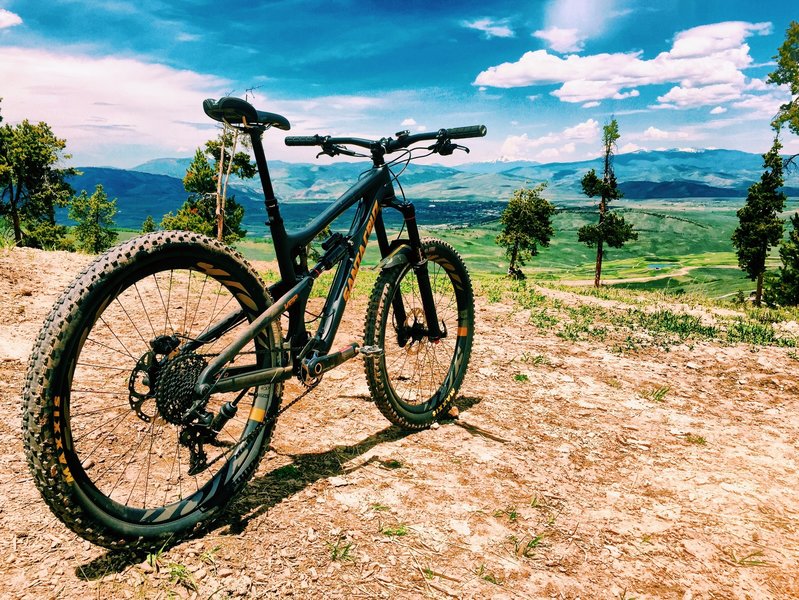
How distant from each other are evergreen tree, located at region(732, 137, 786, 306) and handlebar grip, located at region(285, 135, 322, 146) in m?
56.0

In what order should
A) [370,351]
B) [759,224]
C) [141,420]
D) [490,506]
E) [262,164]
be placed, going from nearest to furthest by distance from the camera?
1. [141,420]
2. [262,164]
3. [490,506]
4. [370,351]
5. [759,224]

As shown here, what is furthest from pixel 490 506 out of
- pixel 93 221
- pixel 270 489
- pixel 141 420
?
pixel 93 221

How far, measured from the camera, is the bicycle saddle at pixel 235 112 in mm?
3347

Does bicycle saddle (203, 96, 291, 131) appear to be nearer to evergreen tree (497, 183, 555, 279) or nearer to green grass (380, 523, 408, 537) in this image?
green grass (380, 523, 408, 537)

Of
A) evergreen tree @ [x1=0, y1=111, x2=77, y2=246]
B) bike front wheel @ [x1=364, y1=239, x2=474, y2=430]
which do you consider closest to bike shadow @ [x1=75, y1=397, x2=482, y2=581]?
bike front wheel @ [x1=364, y1=239, x2=474, y2=430]

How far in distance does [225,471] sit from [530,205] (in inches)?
2606

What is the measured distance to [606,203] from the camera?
55938 millimetres

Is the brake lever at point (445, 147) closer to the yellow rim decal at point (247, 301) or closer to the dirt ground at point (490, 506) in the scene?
the yellow rim decal at point (247, 301)

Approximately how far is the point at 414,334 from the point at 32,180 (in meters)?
53.5

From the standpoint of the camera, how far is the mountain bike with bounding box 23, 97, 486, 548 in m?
2.57

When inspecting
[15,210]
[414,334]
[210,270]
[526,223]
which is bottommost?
[414,334]

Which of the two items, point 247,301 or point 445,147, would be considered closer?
point 247,301

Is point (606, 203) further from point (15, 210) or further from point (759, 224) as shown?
point (15, 210)

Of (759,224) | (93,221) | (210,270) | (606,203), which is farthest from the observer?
(93,221)
